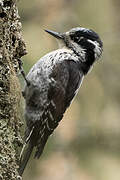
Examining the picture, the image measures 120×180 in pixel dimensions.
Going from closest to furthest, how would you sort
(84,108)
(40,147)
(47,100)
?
(40,147) → (47,100) → (84,108)

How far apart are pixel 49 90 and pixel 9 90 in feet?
4.18

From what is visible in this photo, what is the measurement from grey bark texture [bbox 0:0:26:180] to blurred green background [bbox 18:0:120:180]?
155 cm

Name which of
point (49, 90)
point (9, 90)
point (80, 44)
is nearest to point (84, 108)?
point (80, 44)

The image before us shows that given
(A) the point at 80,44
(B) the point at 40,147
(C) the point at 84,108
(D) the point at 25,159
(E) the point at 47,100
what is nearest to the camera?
(D) the point at 25,159

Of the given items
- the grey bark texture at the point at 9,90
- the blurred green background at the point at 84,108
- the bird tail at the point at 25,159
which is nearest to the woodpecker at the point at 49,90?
the bird tail at the point at 25,159

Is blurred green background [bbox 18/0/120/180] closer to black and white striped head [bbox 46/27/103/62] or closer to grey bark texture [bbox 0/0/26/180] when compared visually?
black and white striped head [bbox 46/27/103/62]

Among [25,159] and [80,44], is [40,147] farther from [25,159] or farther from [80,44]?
[80,44]

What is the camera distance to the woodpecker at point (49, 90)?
5.69 metres

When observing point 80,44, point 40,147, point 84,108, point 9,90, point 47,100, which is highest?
point 9,90

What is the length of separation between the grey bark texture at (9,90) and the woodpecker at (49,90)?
32.9 inches

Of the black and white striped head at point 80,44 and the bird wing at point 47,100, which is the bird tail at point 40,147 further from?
the black and white striped head at point 80,44

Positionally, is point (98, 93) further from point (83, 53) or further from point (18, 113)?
point (18, 113)

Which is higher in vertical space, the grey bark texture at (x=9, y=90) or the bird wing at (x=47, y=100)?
the grey bark texture at (x=9, y=90)

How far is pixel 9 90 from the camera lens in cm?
460
